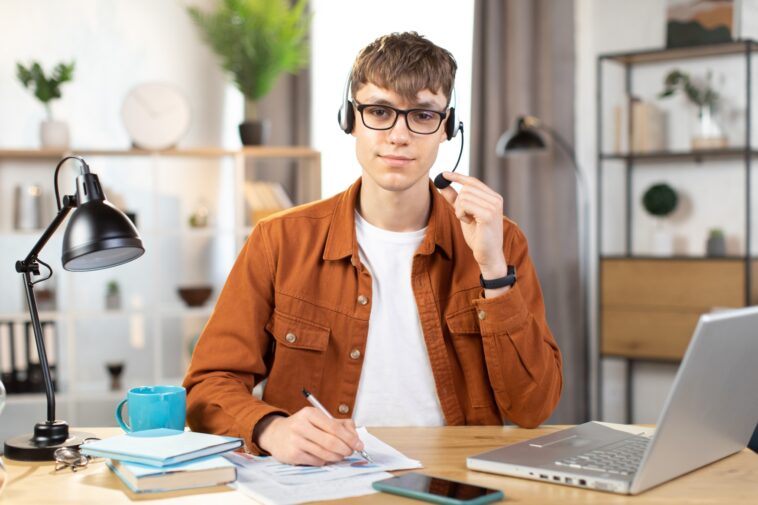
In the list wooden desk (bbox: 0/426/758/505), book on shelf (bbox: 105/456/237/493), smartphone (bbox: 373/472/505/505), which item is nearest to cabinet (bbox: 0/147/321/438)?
wooden desk (bbox: 0/426/758/505)

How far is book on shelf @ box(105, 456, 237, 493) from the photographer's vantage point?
1.29m

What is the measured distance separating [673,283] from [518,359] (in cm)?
238

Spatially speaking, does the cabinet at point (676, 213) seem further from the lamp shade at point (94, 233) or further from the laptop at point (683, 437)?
the lamp shade at point (94, 233)

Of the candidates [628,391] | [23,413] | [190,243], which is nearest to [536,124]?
[628,391]

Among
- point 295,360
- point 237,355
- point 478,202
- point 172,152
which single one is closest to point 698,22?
point 172,152

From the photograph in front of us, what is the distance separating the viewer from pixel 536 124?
13.4 ft

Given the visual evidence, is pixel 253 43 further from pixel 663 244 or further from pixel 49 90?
pixel 663 244

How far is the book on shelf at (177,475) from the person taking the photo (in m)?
1.29

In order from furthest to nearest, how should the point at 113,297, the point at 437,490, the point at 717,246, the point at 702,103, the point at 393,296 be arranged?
the point at 113,297 < the point at 702,103 < the point at 717,246 < the point at 393,296 < the point at 437,490

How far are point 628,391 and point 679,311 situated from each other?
2.01 feet

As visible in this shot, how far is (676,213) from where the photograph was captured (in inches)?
169

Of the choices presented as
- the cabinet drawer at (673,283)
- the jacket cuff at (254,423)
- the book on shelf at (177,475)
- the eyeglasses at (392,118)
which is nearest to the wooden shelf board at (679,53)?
the cabinet drawer at (673,283)

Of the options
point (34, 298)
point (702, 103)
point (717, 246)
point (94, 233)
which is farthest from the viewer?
point (702, 103)

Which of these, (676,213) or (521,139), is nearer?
(521,139)
